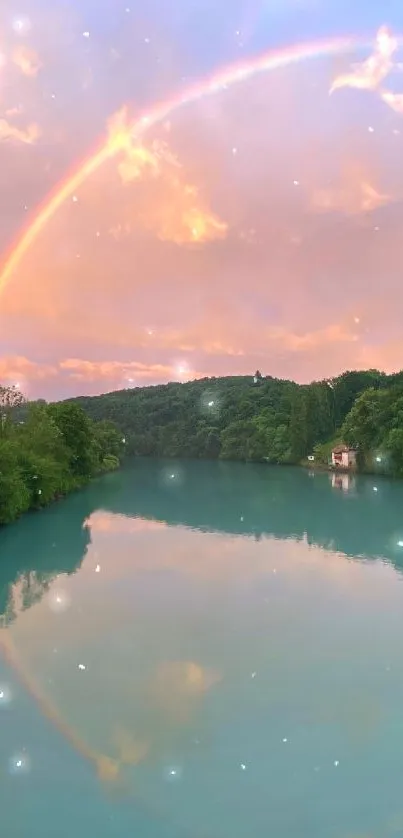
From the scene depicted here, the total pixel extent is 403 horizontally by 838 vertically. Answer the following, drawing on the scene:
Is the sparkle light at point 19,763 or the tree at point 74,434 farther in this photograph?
the tree at point 74,434

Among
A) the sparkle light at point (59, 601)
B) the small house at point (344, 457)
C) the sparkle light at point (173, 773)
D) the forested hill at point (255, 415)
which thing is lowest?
the sparkle light at point (59, 601)

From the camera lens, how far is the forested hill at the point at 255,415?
4825 centimetres

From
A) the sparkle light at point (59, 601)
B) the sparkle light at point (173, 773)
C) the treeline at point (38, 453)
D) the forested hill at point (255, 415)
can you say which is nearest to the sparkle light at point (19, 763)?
the sparkle light at point (173, 773)

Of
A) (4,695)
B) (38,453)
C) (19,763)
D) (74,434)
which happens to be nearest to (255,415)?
(74,434)

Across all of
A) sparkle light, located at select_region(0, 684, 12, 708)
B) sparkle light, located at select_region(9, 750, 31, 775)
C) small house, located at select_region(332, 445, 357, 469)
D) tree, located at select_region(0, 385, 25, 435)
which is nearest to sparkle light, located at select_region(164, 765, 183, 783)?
sparkle light, located at select_region(9, 750, 31, 775)

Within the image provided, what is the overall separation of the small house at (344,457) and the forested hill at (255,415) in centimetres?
122

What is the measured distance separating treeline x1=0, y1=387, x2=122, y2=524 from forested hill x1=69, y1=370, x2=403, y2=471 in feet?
69.3

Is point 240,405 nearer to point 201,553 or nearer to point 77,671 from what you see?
point 201,553

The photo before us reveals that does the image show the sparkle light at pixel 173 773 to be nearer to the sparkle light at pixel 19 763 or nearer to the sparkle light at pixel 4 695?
the sparkle light at pixel 19 763

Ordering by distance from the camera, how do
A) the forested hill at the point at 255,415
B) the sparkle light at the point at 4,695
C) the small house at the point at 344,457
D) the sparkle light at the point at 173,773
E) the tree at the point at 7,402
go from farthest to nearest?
the small house at the point at 344,457, the forested hill at the point at 255,415, the tree at the point at 7,402, the sparkle light at the point at 4,695, the sparkle light at the point at 173,773

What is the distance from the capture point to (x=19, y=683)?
8.45 metres

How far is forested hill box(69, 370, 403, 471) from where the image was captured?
4825cm

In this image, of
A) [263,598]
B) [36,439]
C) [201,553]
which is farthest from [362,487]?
[263,598]

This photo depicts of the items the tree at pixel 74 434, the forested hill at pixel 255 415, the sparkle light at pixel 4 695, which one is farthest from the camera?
the forested hill at pixel 255 415
